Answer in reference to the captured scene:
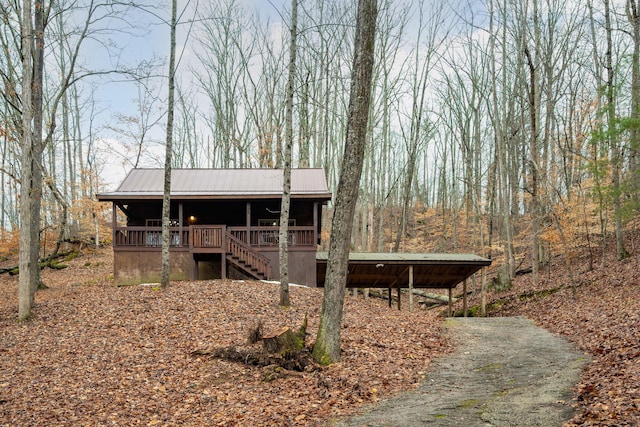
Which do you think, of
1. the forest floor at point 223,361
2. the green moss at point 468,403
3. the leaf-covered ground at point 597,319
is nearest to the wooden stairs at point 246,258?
the forest floor at point 223,361

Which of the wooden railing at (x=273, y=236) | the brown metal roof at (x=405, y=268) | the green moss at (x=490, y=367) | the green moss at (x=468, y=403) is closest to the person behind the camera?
the green moss at (x=468, y=403)

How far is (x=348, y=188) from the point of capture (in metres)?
8.45

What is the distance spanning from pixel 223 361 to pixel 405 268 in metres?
10.8

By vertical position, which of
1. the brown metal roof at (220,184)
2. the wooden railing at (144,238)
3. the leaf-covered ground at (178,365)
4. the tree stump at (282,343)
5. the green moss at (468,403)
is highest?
the brown metal roof at (220,184)

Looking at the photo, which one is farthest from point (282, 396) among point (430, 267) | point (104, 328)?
point (430, 267)

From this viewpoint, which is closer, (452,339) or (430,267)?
(452,339)

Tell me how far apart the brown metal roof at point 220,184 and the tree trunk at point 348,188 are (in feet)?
34.8

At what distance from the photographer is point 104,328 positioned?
1141 centimetres

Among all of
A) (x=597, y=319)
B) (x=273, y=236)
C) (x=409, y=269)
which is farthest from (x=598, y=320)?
(x=273, y=236)

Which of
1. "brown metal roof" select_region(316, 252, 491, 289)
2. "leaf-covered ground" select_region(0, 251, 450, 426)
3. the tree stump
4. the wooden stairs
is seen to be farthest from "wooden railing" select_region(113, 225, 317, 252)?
the tree stump

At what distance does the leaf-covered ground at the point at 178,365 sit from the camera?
695 centimetres

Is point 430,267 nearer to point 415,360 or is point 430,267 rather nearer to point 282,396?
point 415,360

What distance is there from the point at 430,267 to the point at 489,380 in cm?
1071

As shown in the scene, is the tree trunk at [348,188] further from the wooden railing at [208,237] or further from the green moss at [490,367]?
the wooden railing at [208,237]
